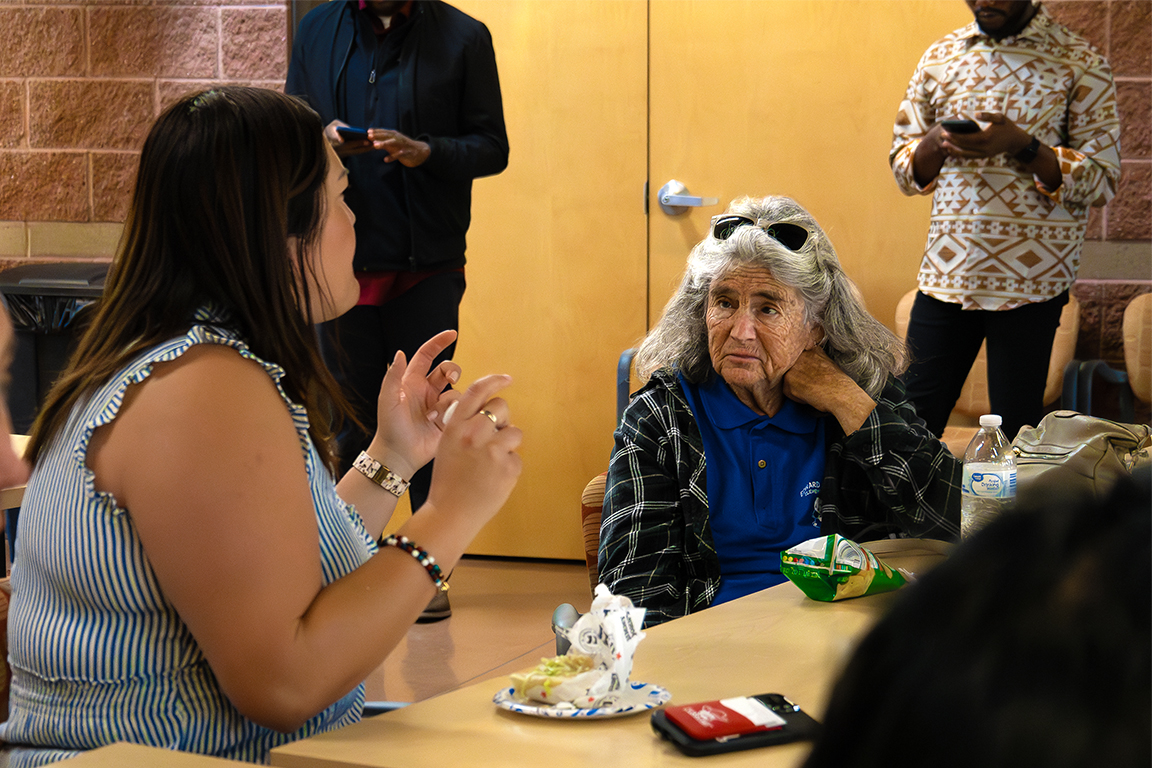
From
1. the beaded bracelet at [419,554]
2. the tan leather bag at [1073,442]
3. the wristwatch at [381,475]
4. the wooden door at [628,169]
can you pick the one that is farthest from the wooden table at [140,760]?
the wooden door at [628,169]

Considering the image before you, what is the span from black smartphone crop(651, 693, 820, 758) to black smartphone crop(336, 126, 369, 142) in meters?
2.24

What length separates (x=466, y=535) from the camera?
Result: 1151 mm

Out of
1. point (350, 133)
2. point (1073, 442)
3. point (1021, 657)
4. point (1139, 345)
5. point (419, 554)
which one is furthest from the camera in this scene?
point (1139, 345)

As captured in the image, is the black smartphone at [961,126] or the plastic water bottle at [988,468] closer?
→ the plastic water bottle at [988,468]

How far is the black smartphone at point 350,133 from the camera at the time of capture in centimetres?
297

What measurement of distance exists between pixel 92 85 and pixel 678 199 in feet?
7.15

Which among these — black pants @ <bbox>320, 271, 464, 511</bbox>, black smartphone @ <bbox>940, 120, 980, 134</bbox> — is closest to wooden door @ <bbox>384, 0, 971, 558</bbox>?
black pants @ <bbox>320, 271, 464, 511</bbox>

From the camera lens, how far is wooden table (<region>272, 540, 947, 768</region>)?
97 centimetres

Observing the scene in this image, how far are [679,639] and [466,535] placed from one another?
34 centimetres

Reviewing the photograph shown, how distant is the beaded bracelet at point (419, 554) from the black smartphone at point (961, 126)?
2.10 m

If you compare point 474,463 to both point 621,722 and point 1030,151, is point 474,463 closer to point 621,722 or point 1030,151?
point 621,722

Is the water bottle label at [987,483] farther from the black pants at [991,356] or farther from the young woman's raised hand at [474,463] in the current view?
the black pants at [991,356]

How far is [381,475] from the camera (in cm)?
145

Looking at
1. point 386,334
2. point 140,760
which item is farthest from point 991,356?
point 140,760
